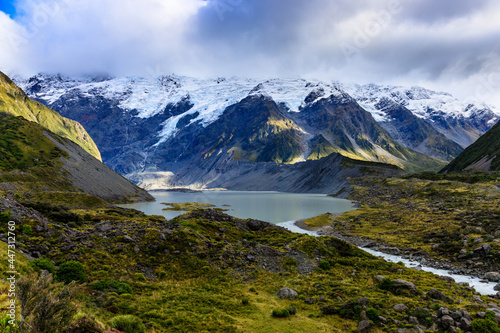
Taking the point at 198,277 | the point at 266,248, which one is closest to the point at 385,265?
the point at 266,248

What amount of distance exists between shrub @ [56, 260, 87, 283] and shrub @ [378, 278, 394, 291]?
25492 millimetres

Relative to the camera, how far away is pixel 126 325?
15602 millimetres

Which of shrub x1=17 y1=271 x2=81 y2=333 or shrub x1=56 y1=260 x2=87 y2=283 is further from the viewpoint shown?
shrub x1=56 y1=260 x2=87 y2=283

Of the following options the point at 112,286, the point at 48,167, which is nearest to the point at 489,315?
the point at 112,286

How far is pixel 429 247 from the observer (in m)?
46.2

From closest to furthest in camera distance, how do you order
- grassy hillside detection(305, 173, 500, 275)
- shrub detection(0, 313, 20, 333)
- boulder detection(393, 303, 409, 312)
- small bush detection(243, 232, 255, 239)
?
shrub detection(0, 313, 20, 333), boulder detection(393, 303, 409, 312), grassy hillside detection(305, 173, 500, 275), small bush detection(243, 232, 255, 239)

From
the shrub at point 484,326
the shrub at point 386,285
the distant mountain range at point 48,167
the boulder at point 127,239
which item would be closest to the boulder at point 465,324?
the shrub at point 484,326

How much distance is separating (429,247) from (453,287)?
2195 centimetres

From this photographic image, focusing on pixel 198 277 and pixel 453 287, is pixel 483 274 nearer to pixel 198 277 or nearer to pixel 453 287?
pixel 453 287

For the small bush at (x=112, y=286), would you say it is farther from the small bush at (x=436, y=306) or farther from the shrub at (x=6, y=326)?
the small bush at (x=436, y=306)

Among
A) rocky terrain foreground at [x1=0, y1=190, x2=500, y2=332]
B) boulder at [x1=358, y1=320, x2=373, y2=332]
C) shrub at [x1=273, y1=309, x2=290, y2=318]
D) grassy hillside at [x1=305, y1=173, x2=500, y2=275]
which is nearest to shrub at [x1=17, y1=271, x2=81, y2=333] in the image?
rocky terrain foreground at [x1=0, y1=190, x2=500, y2=332]

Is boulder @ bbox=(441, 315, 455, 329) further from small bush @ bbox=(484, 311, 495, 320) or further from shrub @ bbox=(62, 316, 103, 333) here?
shrub @ bbox=(62, 316, 103, 333)

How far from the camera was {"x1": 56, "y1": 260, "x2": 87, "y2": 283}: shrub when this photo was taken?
2140cm

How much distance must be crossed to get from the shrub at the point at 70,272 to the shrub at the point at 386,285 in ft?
83.6
